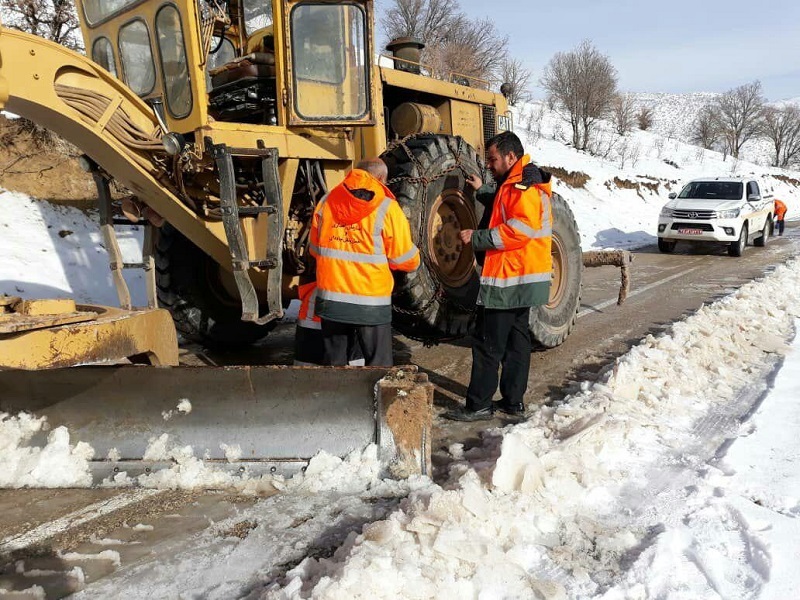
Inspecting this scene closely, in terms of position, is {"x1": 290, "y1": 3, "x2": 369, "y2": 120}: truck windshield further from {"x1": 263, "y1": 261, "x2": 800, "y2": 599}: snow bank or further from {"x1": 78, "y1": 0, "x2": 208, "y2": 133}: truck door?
{"x1": 263, "y1": 261, "x2": 800, "y2": 599}: snow bank

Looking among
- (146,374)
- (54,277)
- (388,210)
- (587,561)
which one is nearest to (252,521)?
(146,374)

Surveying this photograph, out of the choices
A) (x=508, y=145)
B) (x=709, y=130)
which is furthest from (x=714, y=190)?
(x=709, y=130)

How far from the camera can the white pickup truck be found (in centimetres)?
1302

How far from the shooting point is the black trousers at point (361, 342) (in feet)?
12.6

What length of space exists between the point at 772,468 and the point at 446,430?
1.79m

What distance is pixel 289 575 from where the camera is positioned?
7.59 ft

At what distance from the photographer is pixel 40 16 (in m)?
9.52

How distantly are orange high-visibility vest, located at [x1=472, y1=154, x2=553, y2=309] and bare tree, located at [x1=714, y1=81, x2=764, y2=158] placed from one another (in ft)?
217

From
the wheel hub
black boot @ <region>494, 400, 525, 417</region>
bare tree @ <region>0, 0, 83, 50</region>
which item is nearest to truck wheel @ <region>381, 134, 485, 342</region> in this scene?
the wheel hub

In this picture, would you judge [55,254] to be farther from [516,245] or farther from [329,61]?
[516,245]

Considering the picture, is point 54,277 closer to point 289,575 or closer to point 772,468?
point 289,575

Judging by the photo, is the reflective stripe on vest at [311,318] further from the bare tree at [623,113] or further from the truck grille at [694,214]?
the bare tree at [623,113]

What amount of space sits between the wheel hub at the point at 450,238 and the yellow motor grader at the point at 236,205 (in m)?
0.02

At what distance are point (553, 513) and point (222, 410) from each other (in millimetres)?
1786
